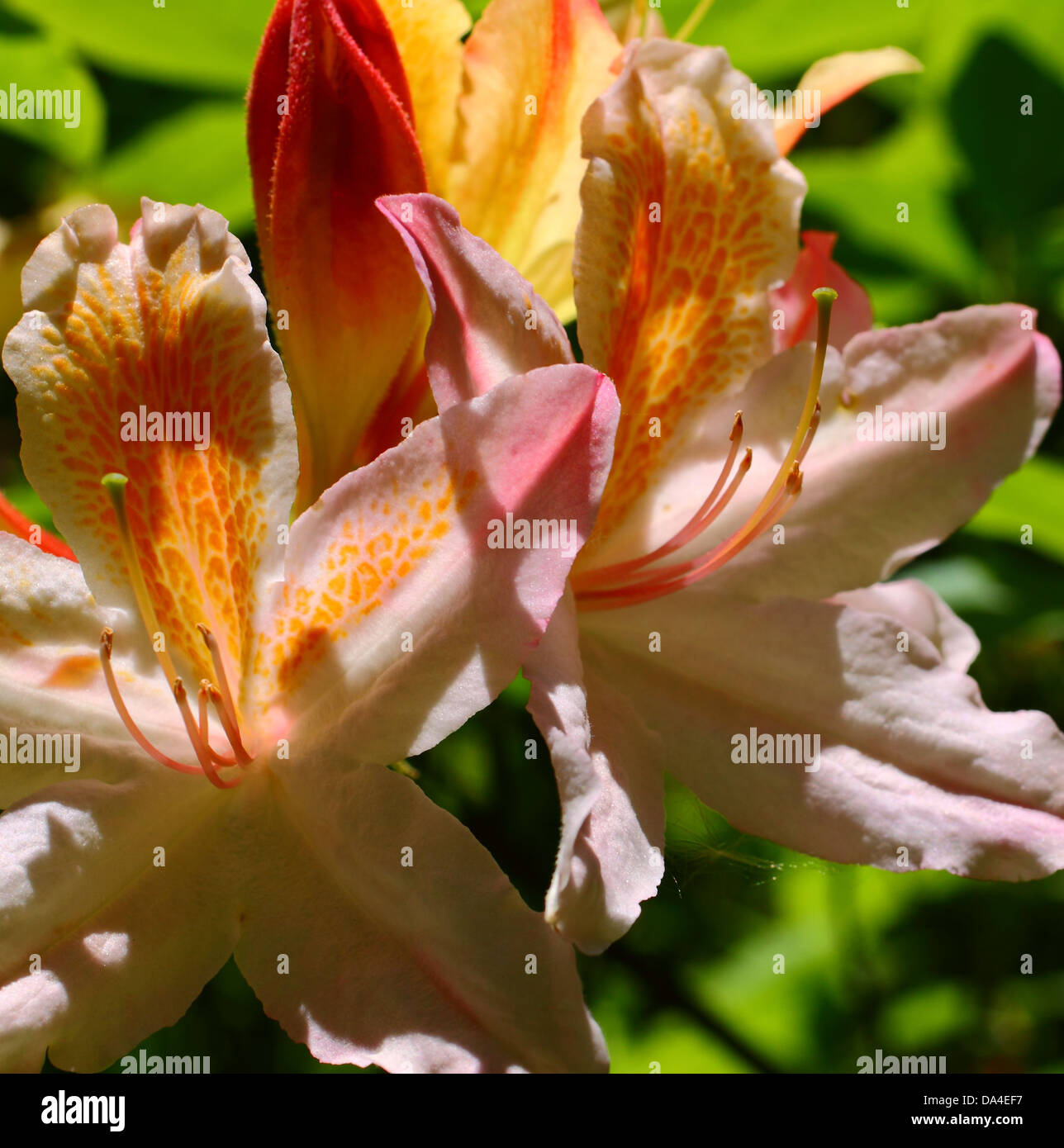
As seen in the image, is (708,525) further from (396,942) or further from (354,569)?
(396,942)

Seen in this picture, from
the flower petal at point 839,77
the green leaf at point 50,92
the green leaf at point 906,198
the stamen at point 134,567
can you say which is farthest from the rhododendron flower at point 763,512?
the green leaf at point 50,92

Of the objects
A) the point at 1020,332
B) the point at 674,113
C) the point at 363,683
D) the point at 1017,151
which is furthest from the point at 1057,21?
the point at 363,683

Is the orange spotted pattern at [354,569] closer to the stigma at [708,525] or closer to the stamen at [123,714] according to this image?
the stamen at [123,714]

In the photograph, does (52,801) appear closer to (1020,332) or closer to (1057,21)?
(1020,332)

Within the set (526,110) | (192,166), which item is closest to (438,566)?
(526,110)

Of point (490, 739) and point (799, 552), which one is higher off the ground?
point (799, 552)
